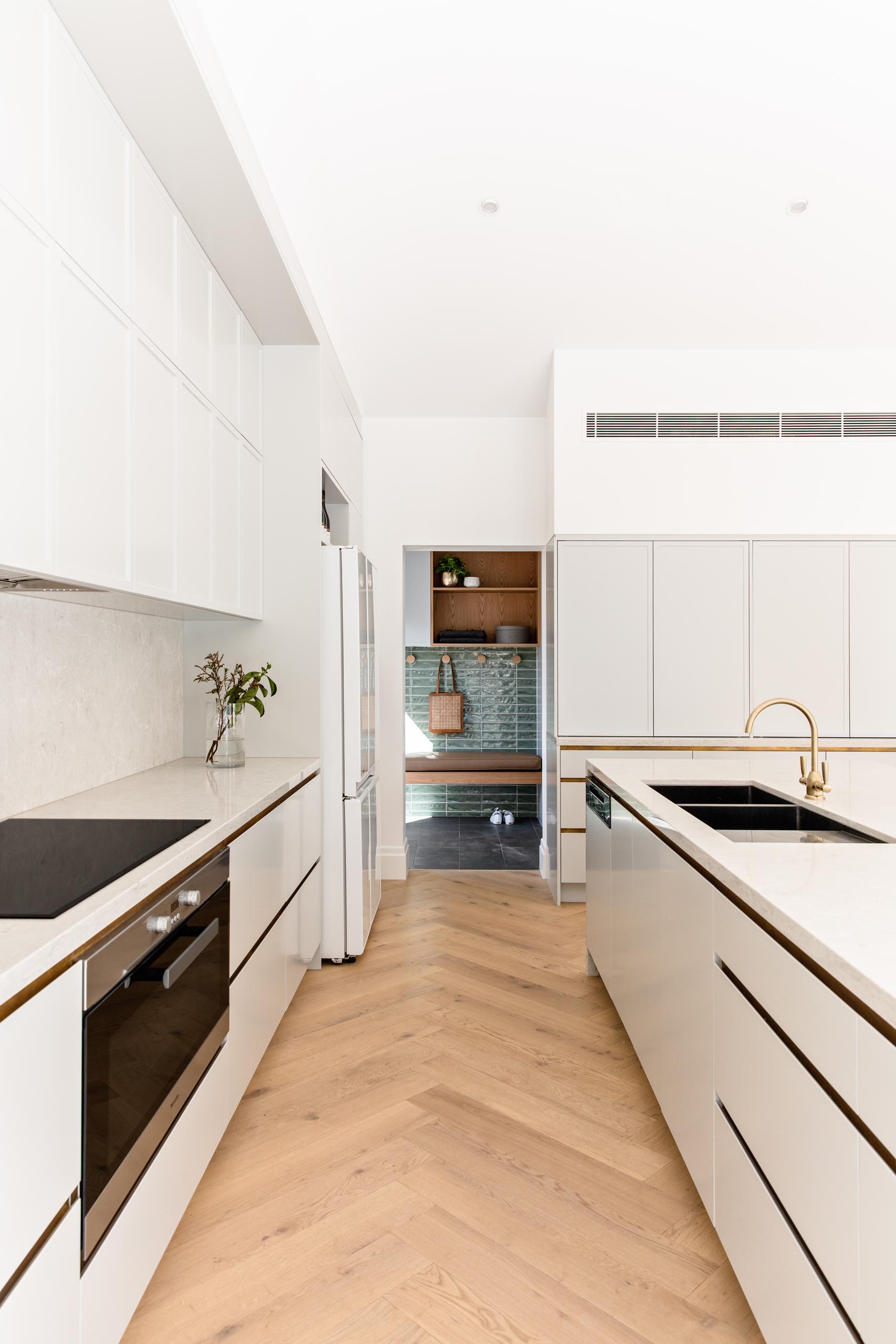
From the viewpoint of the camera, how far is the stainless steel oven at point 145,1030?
1.17m

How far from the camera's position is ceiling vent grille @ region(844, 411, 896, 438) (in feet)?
13.4

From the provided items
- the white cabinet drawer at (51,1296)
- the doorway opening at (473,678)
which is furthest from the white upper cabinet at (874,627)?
the white cabinet drawer at (51,1296)

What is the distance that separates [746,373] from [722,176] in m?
1.55

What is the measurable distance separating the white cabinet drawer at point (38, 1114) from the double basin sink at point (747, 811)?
154cm

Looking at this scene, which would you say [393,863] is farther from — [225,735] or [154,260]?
[154,260]

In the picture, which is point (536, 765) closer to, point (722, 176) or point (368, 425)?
point (368, 425)

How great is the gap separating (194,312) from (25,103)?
942 mm

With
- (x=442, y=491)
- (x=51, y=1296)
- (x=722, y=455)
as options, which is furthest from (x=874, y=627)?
(x=51, y=1296)

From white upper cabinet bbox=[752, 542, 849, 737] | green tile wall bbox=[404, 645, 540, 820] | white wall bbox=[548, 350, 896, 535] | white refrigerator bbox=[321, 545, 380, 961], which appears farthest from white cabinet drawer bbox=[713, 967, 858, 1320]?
green tile wall bbox=[404, 645, 540, 820]

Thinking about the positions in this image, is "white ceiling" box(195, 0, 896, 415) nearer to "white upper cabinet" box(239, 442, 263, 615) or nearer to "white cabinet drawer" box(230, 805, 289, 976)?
"white upper cabinet" box(239, 442, 263, 615)

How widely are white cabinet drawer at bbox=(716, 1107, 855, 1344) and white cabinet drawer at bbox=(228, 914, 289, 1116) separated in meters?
1.18

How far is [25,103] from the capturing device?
4.42ft

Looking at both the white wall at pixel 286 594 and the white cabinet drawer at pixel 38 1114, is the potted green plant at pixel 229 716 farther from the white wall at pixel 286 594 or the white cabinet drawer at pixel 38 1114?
the white cabinet drawer at pixel 38 1114

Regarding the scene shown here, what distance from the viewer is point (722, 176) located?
2668 millimetres
